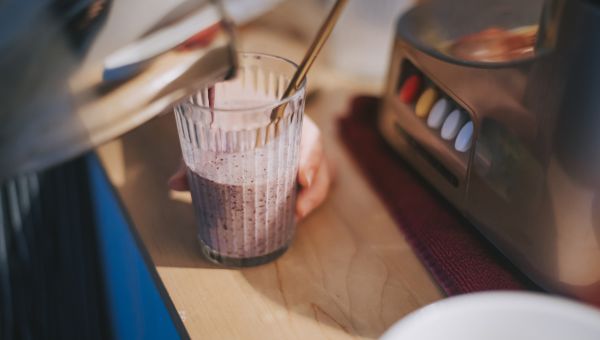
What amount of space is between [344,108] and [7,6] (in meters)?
0.43

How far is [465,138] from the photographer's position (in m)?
0.48

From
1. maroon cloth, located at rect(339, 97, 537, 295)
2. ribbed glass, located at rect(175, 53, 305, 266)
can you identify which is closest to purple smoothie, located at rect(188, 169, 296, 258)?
ribbed glass, located at rect(175, 53, 305, 266)

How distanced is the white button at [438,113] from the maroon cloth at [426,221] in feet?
0.23

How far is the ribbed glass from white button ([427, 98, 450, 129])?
0.12 metres

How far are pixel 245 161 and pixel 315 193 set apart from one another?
110 mm

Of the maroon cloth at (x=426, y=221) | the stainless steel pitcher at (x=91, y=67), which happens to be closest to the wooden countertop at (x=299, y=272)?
the maroon cloth at (x=426, y=221)

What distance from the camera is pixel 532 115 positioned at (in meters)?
0.41

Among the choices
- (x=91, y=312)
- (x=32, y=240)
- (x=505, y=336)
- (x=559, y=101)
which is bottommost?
(x=91, y=312)

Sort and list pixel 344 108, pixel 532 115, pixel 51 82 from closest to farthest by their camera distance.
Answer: pixel 51 82 < pixel 532 115 < pixel 344 108

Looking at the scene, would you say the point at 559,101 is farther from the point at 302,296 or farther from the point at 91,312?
the point at 91,312

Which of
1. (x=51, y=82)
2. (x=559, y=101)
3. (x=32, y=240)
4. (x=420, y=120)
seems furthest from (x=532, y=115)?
(x=32, y=240)

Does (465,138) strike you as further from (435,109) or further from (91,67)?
(91,67)

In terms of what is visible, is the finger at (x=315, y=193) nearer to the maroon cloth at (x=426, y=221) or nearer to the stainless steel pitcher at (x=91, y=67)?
the maroon cloth at (x=426, y=221)

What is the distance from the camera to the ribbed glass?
43 centimetres
